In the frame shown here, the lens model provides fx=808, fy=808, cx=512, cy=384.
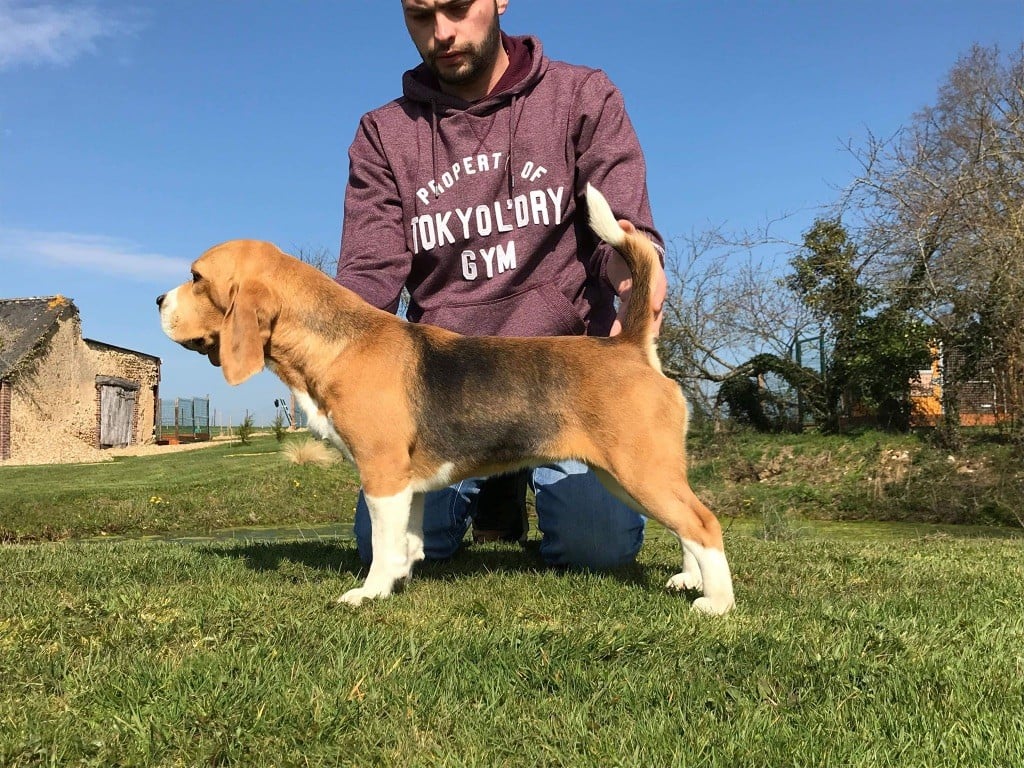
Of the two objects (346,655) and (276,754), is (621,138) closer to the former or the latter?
(346,655)

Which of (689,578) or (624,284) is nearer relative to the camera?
(689,578)

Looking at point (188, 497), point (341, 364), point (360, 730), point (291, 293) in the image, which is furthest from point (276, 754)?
point (188, 497)

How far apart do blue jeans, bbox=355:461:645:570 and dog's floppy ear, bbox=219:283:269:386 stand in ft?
4.96

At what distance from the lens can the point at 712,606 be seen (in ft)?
12.6

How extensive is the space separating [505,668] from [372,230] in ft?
11.0

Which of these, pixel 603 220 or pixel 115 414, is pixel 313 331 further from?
pixel 115 414

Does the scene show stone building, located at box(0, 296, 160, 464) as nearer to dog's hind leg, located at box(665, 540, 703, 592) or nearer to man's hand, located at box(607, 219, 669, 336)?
man's hand, located at box(607, 219, 669, 336)

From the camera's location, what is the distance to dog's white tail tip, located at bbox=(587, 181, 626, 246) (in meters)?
4.04

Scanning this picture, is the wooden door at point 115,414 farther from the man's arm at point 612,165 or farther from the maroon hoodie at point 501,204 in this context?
the man's arm at point 612,165

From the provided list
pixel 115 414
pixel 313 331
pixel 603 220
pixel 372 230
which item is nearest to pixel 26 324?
pixel 115 414

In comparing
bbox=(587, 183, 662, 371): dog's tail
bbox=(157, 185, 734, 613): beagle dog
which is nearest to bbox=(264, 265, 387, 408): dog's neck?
bbox=(157, 185, 734, 613): beagle dog

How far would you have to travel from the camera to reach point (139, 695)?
2.59m

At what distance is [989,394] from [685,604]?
13834mm

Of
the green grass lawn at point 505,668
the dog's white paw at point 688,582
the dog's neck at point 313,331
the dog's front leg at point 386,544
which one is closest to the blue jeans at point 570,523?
the green grass lawn at point 505,668
